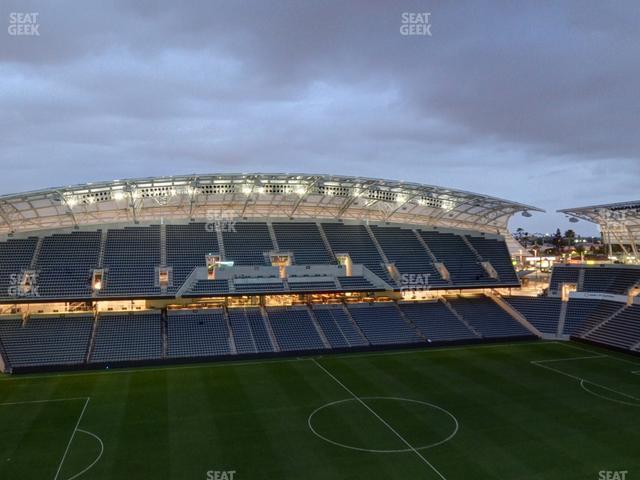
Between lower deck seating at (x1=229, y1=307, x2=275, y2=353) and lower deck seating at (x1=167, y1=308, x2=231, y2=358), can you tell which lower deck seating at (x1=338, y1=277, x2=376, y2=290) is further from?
lower deck seating at (x1=167, y1=308, x2=231, y2=358)

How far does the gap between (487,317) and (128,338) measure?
29268mm

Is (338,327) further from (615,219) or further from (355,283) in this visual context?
(615,219)

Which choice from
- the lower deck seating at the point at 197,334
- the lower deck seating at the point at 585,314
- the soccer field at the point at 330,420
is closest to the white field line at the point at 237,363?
the soccer field at the point at 330,420

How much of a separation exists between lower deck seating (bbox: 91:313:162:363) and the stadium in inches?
5.4

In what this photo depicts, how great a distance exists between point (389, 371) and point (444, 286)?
48.6 ft

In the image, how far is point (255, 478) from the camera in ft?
53.8

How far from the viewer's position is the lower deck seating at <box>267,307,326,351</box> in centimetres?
3494

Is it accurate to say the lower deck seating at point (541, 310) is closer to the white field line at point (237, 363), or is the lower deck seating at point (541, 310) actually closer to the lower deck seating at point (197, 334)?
the white field line at point (237, 363)

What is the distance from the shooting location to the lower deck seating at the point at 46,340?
30.4 meters

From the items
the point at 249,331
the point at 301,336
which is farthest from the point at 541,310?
the point at 249,331

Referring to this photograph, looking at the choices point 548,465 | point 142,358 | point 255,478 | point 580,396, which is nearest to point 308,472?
point 255,478

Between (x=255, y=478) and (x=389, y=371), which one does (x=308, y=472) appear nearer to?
(x=255, y=478)

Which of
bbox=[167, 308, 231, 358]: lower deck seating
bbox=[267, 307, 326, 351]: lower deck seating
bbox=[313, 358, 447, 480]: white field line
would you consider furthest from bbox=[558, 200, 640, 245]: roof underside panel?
bbox=[167, 308, 231, 358]: lower deck seating

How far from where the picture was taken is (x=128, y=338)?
3331cm
